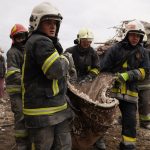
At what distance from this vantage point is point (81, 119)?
4.88 m

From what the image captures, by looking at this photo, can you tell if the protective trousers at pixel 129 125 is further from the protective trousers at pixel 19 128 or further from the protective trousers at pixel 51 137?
the protective trousers at pixel 51 137

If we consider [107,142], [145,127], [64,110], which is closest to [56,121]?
[64,110]

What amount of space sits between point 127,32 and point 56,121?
88.6 inches

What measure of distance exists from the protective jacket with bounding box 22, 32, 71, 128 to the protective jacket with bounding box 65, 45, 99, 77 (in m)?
2.47

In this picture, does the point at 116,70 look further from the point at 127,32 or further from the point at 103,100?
the point at 103,100

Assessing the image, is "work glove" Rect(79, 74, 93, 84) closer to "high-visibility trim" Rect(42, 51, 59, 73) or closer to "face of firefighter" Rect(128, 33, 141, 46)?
"face of firefighter" Rect(128, 33, 141, 46)

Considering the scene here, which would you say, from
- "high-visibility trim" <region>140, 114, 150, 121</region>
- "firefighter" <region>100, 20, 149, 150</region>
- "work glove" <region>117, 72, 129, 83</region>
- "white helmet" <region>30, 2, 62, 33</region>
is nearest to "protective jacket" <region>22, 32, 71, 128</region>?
"white helmet" <region>30, 2, 62, 33</region>

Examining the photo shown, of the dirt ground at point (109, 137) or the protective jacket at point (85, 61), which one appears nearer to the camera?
the dirt ground at point (109, 137)

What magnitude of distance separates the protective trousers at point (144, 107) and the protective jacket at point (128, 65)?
6.84ft

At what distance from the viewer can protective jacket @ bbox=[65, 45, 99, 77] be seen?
6.51 m

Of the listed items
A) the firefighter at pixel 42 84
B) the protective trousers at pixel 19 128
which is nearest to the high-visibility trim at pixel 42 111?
the firefighter at pixel 42 84

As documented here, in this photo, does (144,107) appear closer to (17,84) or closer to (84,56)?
(84,56)

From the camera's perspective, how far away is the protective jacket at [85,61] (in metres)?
6.51

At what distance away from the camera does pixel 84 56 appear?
6.53 m
